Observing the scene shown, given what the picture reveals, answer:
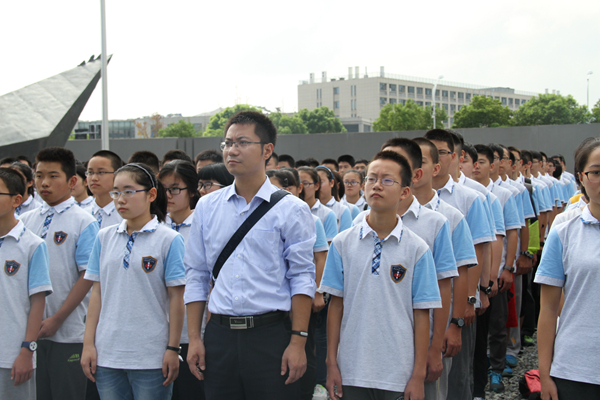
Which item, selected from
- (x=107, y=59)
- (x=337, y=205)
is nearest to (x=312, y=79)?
(x=107, y=59)

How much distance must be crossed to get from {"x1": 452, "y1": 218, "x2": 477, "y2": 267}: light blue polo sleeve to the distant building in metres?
90.1

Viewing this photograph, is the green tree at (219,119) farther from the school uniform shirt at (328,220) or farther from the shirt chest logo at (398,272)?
the shirt chest logo at (398,272)

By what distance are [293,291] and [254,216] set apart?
430 mm

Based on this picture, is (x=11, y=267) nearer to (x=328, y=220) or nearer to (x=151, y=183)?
(x=151, y=183)

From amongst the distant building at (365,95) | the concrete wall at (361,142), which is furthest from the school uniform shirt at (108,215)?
the distant building at (365,95)

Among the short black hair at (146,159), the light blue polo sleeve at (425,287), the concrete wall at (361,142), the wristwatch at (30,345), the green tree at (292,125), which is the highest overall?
the green tree at (292,125)

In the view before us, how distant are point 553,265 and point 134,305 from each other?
88.5 inches

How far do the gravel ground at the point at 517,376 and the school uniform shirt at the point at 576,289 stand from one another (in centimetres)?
246

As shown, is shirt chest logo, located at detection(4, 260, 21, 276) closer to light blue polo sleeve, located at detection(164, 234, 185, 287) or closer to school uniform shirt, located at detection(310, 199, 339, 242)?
light blue polo sleeve, located at detection(164, 234, 185, 287)

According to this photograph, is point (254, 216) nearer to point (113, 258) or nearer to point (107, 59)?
point (113, 258)

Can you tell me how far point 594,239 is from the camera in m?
2.33

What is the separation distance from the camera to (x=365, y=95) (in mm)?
97812

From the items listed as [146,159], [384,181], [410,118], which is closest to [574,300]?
[384,181]

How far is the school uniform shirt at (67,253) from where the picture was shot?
10.9ft
